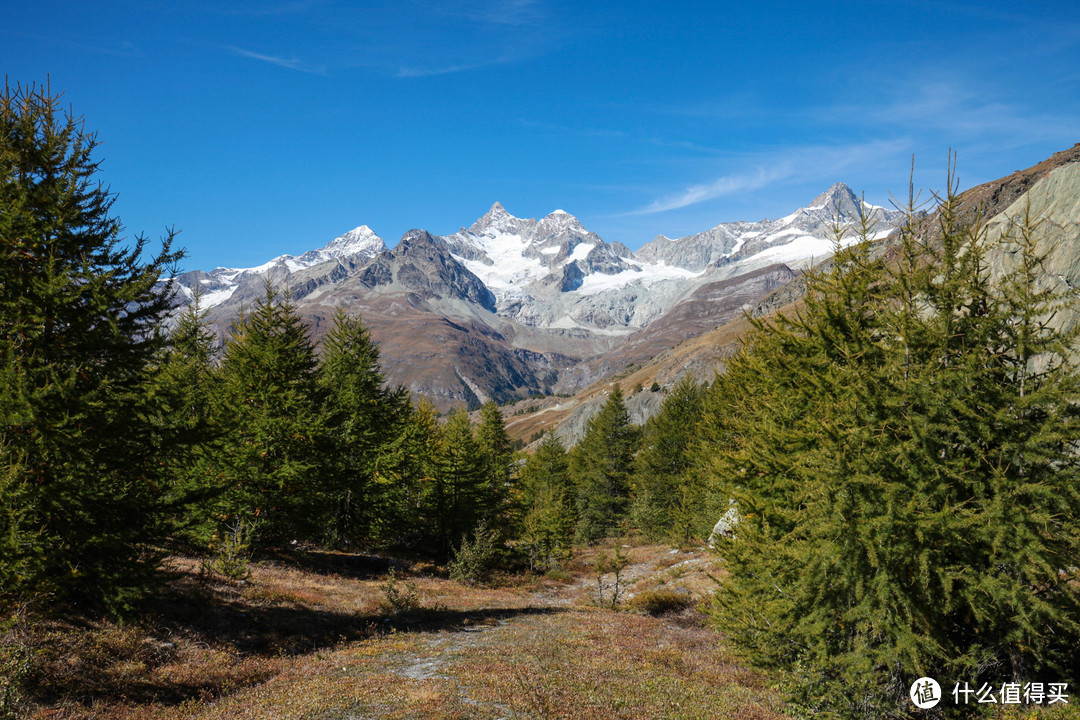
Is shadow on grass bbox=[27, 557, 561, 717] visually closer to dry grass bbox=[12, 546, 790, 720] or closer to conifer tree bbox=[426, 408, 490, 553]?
dry grass bbox=[12, 546, 790, 720]

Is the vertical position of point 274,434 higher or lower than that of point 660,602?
higher

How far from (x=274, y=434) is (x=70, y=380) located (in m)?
12.8

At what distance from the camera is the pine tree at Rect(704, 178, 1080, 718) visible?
31.9ft

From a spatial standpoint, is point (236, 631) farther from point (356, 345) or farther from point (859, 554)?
point (356, 345)

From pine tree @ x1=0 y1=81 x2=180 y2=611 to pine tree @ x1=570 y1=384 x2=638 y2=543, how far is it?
44051mm

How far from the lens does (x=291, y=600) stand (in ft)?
59.9

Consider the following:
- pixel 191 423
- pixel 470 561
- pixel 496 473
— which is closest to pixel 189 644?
pixel 191 423

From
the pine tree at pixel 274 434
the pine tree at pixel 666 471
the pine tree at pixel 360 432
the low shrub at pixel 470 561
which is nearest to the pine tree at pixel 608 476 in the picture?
the pine tree at pixel 666 471

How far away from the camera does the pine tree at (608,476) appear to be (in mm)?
52375

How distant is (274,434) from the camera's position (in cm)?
2280

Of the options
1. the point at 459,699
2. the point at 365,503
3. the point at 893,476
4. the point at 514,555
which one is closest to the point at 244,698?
the point at 459,699

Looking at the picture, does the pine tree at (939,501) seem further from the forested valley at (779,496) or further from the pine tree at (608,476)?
the pine tree at (608,476)

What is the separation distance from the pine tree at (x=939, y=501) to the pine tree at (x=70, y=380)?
1505 cm

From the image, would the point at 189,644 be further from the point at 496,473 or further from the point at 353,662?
the point at 496,473
